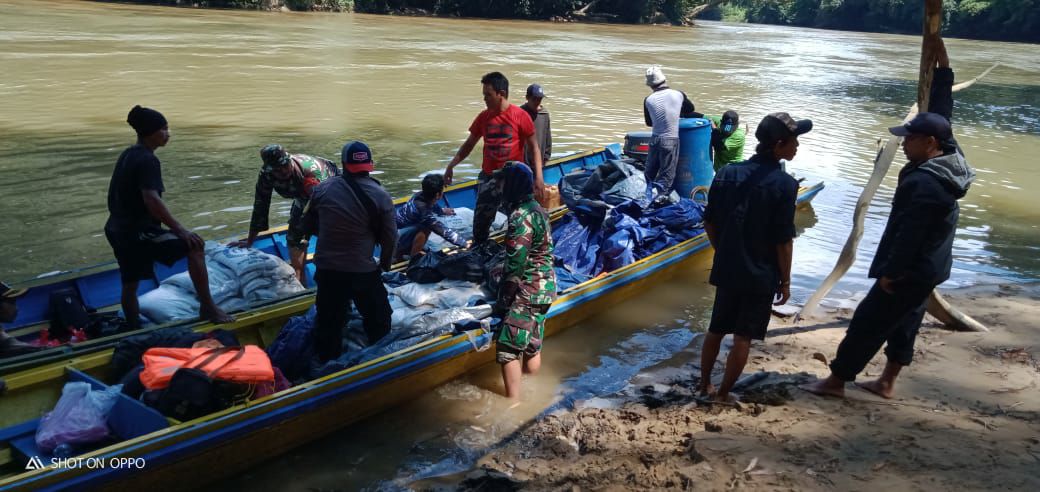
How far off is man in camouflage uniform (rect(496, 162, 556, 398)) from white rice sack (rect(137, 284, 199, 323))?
95.0 inches

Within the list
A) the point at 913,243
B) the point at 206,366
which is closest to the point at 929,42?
the point at 913,243

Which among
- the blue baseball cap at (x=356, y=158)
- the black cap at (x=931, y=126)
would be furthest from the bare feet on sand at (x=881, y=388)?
the blue baseball cap at (x=356, y=158)

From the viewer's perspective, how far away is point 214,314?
5.54 meters

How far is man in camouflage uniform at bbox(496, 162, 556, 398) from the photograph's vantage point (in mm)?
5180

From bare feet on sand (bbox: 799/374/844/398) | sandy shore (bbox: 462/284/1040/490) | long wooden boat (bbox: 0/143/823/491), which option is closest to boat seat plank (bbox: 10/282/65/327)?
long wooden boat (bbox: 0/143/823/491)

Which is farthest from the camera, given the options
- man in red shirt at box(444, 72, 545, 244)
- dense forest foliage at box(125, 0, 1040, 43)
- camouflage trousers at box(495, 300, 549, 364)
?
dense forest foliage at box(125, 0, 1040, 43)

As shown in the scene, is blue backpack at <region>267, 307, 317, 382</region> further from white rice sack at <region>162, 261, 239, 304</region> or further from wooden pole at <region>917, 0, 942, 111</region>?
wooden pole at <region>917, 0, 942, 111</region>

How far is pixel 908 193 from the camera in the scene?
4348 millimetres

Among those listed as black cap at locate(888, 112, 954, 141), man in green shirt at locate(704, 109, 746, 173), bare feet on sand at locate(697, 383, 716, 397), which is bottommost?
bare feet on sand at locate(697, 383, 716, 397)

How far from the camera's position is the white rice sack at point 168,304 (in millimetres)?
5887

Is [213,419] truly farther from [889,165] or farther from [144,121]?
[889,165]

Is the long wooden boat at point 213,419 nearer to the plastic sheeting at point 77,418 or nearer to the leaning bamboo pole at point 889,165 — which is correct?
the plastic sheeting at point 77,418

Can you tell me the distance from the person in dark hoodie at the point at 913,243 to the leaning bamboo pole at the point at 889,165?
1.07 metres

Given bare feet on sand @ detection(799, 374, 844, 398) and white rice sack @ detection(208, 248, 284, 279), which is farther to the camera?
white rice sack @ detection(208, 248, 284, 279)
